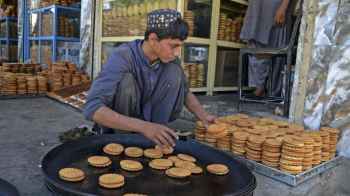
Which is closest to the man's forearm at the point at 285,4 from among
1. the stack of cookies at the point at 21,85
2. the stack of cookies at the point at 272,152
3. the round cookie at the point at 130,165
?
the stack of cookies at the point at 272,152

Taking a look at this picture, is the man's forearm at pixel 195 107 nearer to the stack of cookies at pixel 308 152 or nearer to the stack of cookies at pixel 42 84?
the stack of cookies at pixel 308 152

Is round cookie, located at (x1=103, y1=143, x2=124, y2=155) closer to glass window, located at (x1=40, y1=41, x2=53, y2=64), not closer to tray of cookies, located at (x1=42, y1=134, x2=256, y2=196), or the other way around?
tray of cookies, located at (x1=42, y1=134, x2=256, y2=196)

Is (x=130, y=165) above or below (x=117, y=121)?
below

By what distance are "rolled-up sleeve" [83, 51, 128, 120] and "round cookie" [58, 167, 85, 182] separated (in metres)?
0.43

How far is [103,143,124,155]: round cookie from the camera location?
1.61 m

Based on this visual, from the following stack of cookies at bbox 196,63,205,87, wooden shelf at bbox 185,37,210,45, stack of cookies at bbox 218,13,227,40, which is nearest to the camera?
wooden shelf at bbox 185,37,210,45

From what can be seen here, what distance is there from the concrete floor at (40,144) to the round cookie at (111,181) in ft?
2.56

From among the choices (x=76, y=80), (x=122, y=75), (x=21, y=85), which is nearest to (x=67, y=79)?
(x=76, y=80)

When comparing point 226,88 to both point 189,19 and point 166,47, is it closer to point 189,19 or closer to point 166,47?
point 189,19

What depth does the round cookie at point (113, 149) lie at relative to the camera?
5.27 ft

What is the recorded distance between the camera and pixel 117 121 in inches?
62.5

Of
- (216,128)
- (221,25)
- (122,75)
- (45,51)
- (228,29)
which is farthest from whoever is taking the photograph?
(45,51)

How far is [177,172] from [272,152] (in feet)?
3.12

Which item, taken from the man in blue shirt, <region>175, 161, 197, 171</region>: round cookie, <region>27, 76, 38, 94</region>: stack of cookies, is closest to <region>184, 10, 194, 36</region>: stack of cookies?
the man in blue shirt
